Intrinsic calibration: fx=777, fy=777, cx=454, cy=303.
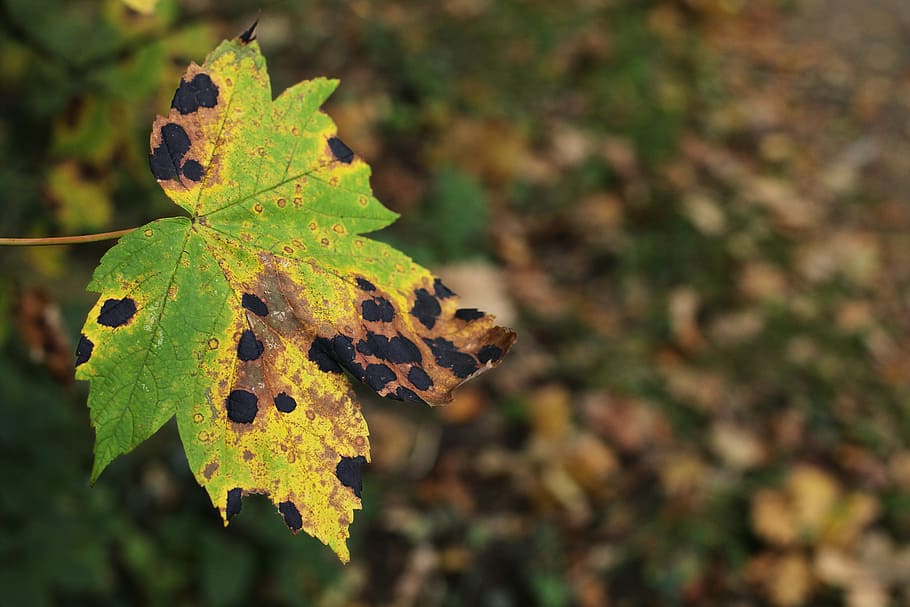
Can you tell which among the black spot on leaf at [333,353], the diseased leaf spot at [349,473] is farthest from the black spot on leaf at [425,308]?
the diseased leaf spot at [349,473]

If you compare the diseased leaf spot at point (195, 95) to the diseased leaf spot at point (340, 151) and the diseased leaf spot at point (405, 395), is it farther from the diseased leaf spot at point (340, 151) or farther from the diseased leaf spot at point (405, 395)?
the diseased leaf spot at point (405, 395)

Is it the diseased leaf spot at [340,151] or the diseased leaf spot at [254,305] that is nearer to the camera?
the diseased leaf spot at [254,305]

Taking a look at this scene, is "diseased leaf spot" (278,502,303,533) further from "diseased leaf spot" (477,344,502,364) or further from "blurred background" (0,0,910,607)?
"blurred background" (0,0,910,607)

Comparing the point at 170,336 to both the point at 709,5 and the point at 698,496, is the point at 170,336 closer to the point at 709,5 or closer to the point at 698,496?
the point at 698,496

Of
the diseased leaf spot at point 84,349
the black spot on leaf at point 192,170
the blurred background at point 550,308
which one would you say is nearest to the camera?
the diseased leaf spot at point 84,349

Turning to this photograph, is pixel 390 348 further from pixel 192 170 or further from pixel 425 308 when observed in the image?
pixel 192 170

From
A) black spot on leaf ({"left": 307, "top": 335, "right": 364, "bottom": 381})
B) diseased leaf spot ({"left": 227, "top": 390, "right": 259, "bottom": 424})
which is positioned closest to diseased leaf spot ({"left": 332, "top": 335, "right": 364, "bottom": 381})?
black spot on leaf ({"left": 307, "top": 335, "right": 364, "bottom": 381})

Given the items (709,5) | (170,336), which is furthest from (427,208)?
(709,5)
